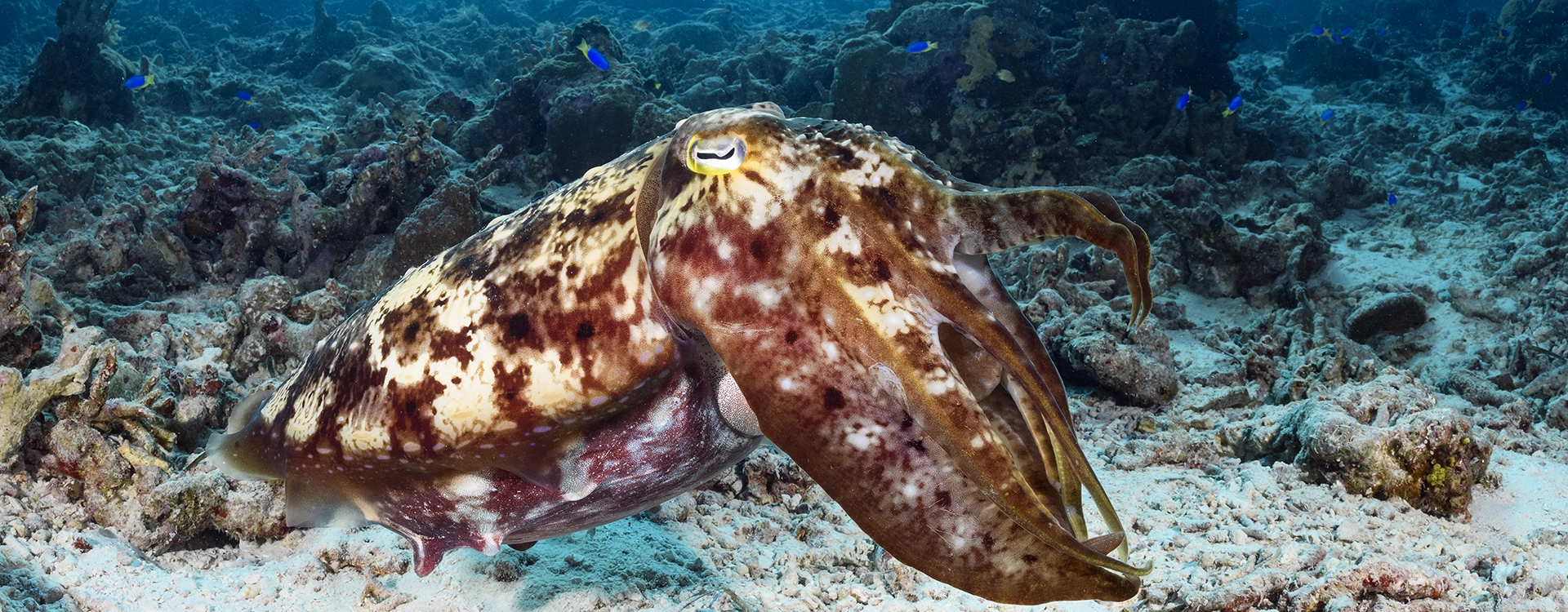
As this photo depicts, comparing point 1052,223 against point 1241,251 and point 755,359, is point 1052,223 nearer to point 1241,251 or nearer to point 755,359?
point 755,359

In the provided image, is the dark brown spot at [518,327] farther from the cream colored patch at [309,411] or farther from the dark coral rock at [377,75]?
the dark coral rock at [377,75]

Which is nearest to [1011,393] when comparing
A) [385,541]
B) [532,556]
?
[532,556]

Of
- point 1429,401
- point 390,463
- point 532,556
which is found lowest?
point 1429,401

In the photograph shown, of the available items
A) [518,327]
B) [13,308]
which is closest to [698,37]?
[13,308]

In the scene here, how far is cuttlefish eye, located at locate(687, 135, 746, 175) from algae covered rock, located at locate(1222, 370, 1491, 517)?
3.52 meters

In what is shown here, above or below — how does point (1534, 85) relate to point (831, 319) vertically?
below

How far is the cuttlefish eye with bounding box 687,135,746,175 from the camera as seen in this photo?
4.00 ft

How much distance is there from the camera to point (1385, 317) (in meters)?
6.56

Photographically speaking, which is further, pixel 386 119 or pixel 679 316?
pixel 386 119

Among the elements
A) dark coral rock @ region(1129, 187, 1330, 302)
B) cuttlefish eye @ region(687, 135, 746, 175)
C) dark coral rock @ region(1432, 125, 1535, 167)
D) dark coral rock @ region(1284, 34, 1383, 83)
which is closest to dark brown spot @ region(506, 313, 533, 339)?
cuttlefish eye @ region(687, 135, 746, 175)

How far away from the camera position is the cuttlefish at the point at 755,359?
1.12 m

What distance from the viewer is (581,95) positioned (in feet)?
38.8

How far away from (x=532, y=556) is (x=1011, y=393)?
8.40ft

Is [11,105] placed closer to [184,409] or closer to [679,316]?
[184,409]
